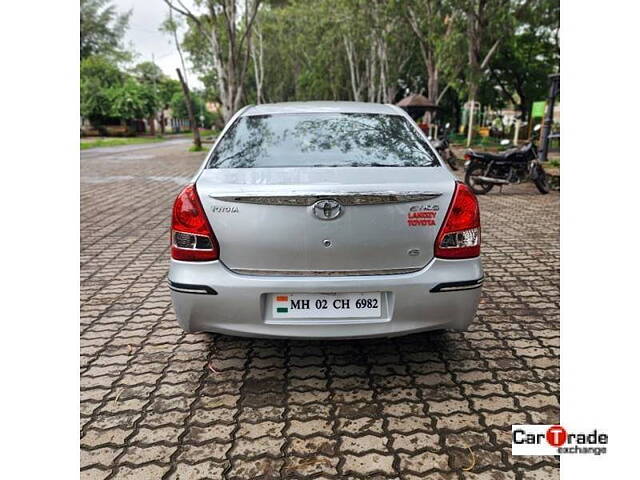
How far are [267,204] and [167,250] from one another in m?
3.56

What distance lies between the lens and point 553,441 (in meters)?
2.38

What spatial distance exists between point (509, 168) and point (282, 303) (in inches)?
331

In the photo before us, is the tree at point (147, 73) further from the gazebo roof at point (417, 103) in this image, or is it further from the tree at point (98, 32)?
the gazebo roof at point (417, 103)

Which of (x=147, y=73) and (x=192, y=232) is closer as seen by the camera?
(x=192, y=232)

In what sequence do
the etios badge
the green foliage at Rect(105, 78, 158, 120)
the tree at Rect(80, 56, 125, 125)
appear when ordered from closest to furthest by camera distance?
the etios badge
the tree at Rect(80, 56, 125, 125)
the green foliage at Rect(105, 78, 158, 120)

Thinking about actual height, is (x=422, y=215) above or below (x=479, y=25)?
below

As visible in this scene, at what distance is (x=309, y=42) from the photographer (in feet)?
103

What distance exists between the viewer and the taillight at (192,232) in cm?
255

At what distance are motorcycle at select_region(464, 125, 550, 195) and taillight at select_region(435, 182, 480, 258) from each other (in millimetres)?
7512

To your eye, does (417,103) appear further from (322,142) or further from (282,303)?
(282,303)

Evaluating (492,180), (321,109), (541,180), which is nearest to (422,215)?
(321,109)

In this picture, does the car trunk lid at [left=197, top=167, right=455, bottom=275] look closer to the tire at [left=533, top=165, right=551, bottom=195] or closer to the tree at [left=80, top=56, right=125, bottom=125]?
the tire at [left=533, top=165, right=551, bottom=195]

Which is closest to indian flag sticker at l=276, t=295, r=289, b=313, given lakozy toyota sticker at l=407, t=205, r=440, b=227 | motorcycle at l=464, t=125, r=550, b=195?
lakozy toyota sticker at l=407, t=205, r=440, b=227
